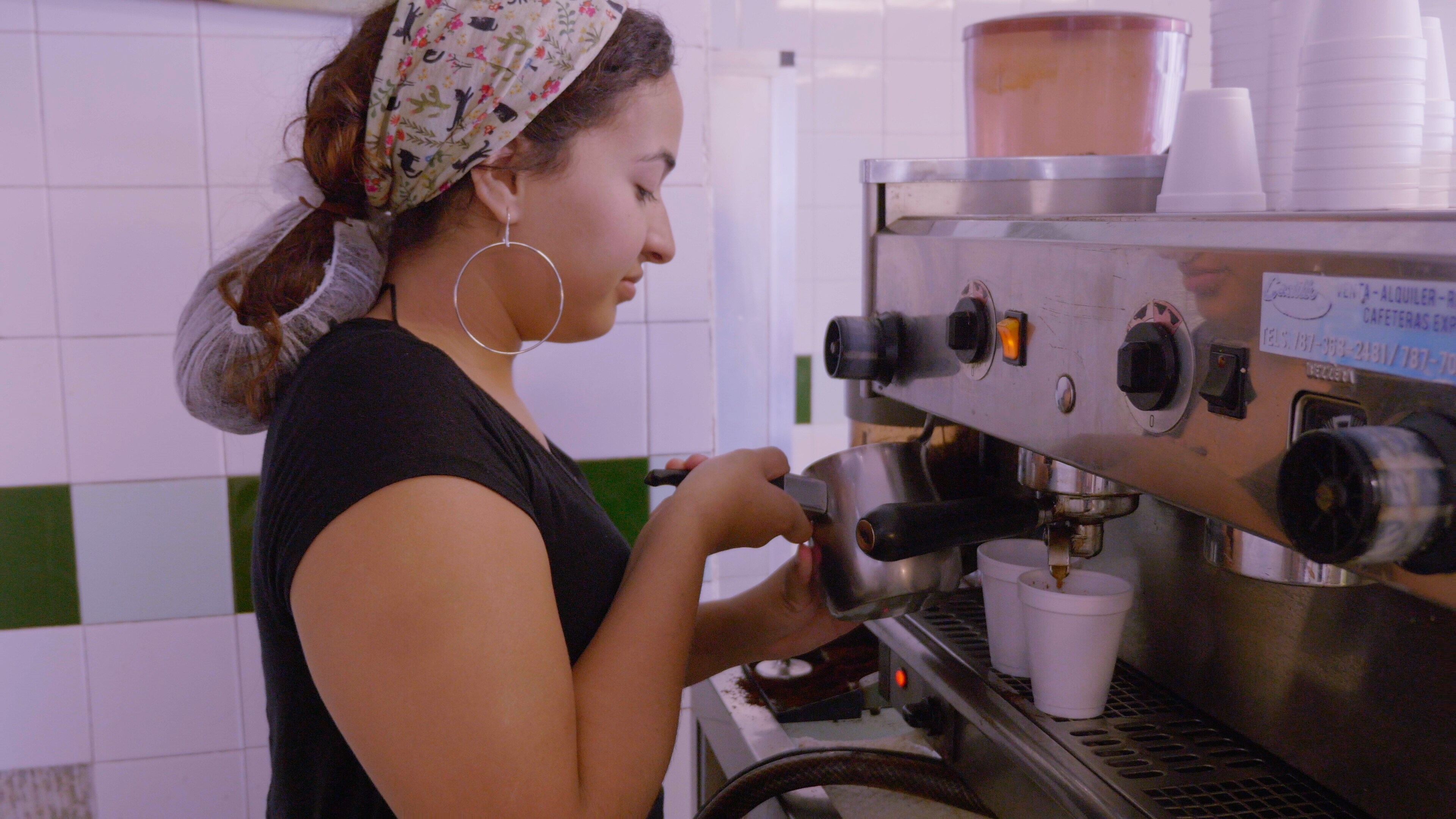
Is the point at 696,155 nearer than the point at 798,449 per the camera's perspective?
Yes

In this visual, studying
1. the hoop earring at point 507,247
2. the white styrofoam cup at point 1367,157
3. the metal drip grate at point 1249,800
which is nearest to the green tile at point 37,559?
the hoop earring at point 507,247

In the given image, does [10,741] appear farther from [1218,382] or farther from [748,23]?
[748,23]

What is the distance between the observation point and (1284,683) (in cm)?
74

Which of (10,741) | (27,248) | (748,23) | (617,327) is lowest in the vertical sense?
(10,741)

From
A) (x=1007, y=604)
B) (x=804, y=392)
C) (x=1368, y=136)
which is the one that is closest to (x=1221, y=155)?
(x=1368, y=136)

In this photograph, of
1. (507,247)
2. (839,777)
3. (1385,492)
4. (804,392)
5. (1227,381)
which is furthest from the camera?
(804,392)

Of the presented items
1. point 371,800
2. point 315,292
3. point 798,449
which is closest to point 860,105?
point 798,449

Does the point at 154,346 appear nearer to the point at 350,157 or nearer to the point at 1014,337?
the point at 350,157

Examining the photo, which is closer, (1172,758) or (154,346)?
(1172,758)

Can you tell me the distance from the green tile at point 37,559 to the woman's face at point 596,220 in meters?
0.82

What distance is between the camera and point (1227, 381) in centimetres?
49

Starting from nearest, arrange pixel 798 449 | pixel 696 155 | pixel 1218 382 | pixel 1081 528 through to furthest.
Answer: pixel 1218 382 < pixel 1081 528 < pixel 696 155 < pixel 798 449

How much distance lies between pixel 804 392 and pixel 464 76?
1.79 metres

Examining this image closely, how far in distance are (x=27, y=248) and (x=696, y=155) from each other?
31.6 inches
